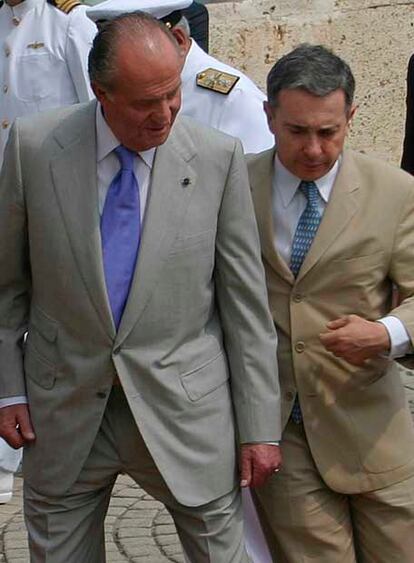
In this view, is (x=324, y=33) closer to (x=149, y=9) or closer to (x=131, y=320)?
(x=149, y=9)

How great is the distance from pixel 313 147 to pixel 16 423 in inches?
39.1

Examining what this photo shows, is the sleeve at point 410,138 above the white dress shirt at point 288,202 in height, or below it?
below

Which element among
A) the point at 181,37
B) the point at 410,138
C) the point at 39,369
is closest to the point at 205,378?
the point at 39,369

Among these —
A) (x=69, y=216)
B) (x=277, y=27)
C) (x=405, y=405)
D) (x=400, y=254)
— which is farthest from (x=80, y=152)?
(x=277, y=27)

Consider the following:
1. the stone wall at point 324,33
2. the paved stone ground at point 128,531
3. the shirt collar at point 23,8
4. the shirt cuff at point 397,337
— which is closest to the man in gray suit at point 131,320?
the shirt cuff at point 397,337

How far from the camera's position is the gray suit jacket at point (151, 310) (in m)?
4.00

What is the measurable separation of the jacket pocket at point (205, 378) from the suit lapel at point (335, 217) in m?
0.31

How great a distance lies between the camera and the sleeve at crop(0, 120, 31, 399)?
4051mm

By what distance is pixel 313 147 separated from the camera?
163 inches

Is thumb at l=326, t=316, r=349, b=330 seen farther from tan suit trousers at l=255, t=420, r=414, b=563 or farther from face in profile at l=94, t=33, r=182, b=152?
face in profile at l=94, t=33, r=182, b=152

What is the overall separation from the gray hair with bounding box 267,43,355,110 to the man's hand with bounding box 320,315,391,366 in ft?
1.76

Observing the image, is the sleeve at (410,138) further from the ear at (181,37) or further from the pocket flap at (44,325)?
the pocket flap at (44,325)

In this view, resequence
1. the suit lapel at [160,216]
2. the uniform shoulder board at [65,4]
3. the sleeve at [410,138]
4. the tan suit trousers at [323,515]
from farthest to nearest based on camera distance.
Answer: the sleeve at [410,138], the uniform shoulder board at [65,4], the tan suit trousers at [323,515], the suit lapel at [160,216]

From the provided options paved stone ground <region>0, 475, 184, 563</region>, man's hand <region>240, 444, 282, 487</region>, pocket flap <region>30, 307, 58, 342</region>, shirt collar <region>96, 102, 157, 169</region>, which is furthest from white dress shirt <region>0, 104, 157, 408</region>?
paved stone ground <region>0, 475, 184, 563</region>
